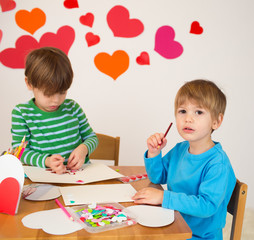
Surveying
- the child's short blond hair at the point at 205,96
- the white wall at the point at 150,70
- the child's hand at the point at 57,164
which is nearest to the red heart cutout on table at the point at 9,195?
the child's hand at the point at 57,164

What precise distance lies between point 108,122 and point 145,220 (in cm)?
158

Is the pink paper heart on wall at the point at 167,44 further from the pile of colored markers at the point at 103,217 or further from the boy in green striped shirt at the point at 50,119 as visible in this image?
the pile of colored markers at the point at 103,217

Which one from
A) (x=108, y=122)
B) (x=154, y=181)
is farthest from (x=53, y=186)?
(x=108, y=122)

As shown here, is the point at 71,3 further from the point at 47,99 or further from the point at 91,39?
the point at 47,99

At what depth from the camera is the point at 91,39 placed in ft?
7.01

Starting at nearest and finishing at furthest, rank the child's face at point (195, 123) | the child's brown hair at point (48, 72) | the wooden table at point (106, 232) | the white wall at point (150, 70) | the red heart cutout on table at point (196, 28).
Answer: the wooden table at point (106, 232) < the child's face at point (195, 123) < the child's brown hair at point (48, 72) < the white wall at point (150, 70) < the red heart cutout on table at point (196, 28)

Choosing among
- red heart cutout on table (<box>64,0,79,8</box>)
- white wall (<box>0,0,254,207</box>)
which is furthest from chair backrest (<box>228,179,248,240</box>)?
red heart cutout on table (<box>64,0,79,8</box>)

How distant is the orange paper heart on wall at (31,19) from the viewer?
2.04 meters

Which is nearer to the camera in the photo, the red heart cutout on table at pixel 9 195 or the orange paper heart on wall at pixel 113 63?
the red heart cutout on table at pixel 9 195

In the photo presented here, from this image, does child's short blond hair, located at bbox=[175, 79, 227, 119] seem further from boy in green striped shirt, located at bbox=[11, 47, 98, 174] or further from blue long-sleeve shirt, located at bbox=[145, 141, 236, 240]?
boy in green striped shirt, located at bbox=[11, 47, 98, 174]

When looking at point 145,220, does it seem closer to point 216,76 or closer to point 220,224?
point 220,224

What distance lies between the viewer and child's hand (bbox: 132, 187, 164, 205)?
2.50 feet

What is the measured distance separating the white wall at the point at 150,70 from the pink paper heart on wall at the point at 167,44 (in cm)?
3

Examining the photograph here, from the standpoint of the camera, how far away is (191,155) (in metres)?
0.94
